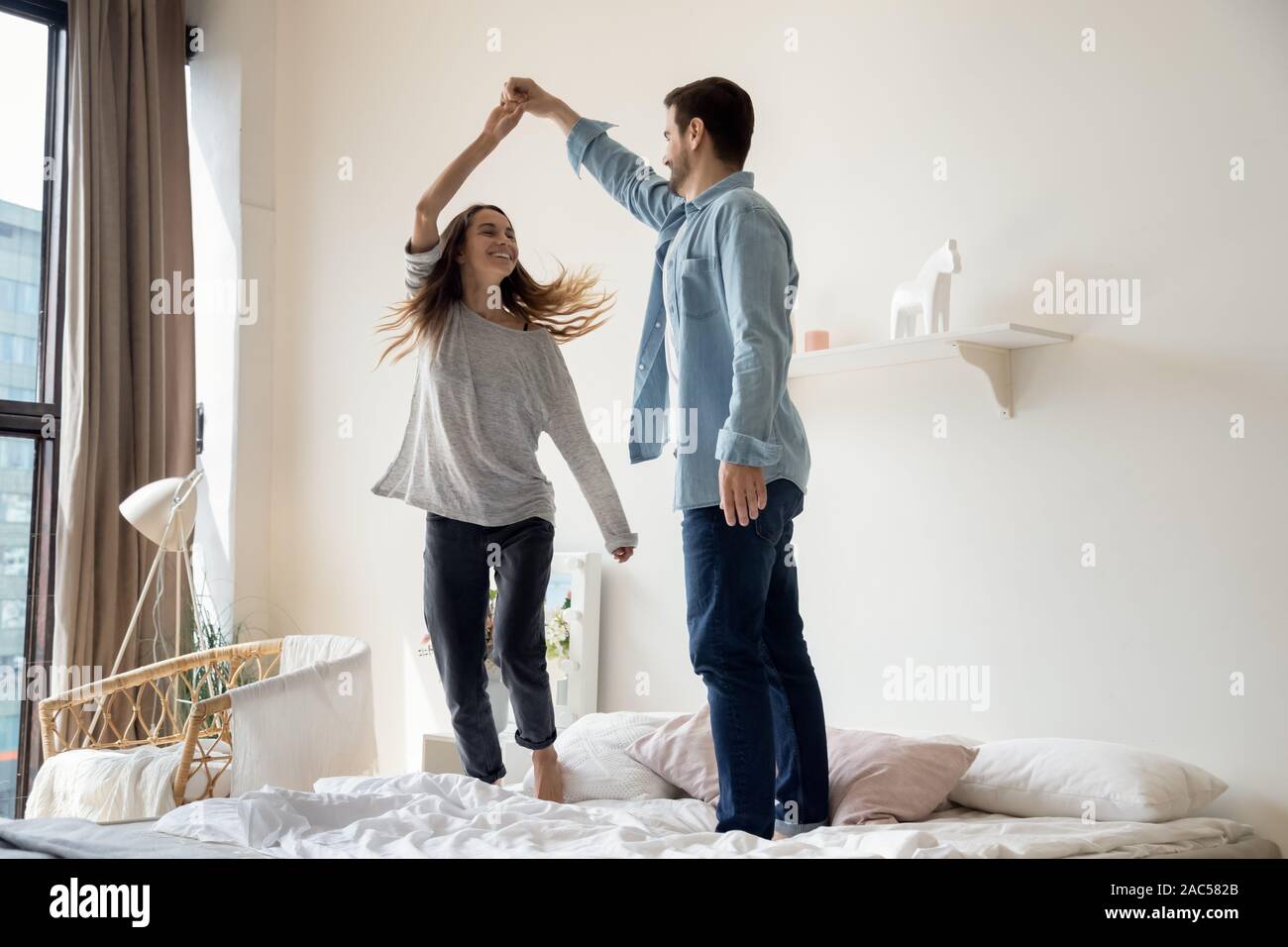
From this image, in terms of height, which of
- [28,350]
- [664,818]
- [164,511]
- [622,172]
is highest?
[622,172]

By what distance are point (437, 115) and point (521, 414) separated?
2027 millimetres

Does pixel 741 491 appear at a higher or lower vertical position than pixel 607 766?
higher

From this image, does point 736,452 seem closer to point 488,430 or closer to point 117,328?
point 488,430

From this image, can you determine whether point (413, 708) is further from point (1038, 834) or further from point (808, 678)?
point (1038, 834)

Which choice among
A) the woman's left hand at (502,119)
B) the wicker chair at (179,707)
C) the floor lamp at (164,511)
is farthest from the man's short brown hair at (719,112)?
the floor lamp at (164,511)

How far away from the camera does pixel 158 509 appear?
3535 millimetres

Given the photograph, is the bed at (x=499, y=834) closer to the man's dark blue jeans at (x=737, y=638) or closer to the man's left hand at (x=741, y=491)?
the man's dark blue jeans at (x=737, y=638)

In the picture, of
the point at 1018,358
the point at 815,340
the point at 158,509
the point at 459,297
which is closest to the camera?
the point at 459,297

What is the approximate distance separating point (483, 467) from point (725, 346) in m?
0.60

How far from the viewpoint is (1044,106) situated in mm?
2506

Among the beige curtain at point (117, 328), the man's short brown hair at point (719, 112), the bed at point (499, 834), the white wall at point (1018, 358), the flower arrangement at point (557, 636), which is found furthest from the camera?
the beige curtain at point (117, 328)

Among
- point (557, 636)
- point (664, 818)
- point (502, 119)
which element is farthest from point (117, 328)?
point (664, 818)

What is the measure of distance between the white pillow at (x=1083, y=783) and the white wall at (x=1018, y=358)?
21cm

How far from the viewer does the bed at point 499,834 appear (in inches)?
61.5
